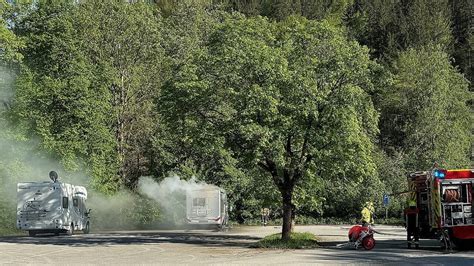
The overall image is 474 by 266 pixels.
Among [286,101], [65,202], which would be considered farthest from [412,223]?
[65,202]

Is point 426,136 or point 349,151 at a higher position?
point 426,136

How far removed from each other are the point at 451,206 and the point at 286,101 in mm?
7885

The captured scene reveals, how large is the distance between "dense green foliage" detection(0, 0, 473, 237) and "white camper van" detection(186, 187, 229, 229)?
2.64m

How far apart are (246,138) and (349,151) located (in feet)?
14.4

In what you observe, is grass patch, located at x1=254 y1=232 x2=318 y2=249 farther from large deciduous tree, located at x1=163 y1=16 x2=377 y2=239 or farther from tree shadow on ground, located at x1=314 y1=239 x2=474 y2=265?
tree shadow on ground, located at x1=314 y1=239 x2=474 y2=265

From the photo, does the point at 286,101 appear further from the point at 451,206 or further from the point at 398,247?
the point at 451,206

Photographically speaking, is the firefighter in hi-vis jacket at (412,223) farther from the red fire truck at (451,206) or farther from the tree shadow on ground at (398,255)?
the red fire truck at (451,206)

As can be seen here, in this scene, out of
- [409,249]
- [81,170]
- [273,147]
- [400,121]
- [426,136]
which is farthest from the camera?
[400,121]

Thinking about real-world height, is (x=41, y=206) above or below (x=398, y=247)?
above

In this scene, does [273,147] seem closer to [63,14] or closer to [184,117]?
[184,117]

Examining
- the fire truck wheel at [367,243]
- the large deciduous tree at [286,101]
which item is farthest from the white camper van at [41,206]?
the fire truck wheel at [367,243]

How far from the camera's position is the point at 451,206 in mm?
24219

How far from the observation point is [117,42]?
5466cm

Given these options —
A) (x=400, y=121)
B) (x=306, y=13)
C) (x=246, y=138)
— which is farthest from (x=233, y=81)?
(x=306, y=13)
